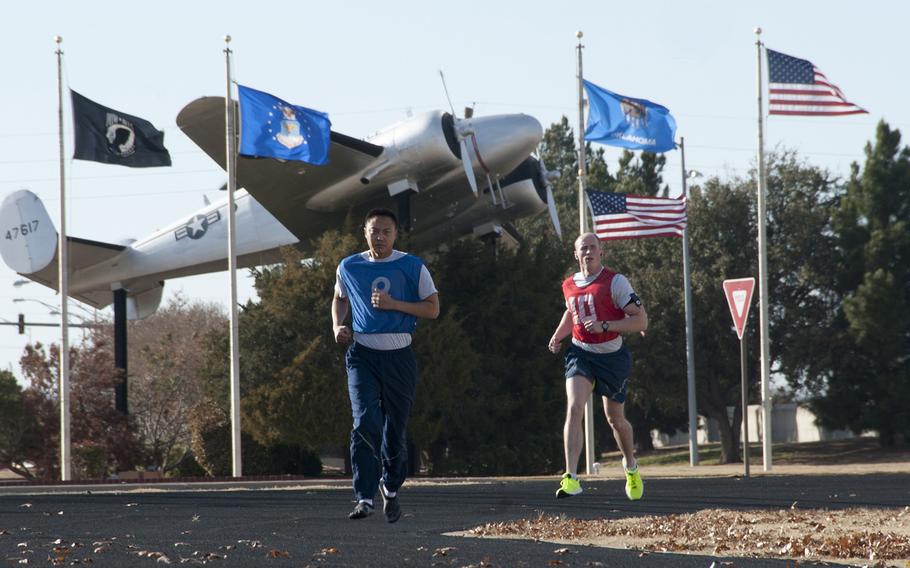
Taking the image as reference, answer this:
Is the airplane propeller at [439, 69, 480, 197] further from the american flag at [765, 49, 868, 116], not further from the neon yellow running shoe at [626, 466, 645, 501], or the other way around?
the neon yellow running shoe at [626, 466, 645, 501]

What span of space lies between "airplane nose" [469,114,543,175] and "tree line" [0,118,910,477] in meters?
3.24

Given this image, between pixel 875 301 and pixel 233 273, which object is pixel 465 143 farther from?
pixel 875 301

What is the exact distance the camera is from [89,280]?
4034 cm

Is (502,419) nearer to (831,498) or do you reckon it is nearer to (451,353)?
(451,353)

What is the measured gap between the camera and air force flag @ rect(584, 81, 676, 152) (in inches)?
1131

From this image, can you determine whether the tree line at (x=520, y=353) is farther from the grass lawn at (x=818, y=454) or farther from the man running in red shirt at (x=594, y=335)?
the man running in red shirt at (x=594, y=335)

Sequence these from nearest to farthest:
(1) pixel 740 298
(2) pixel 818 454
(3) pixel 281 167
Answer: (1) pixel 740 298 < (3) pixel 281 167 < (2) pixel 818 454

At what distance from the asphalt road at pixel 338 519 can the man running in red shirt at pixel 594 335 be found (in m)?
0.75

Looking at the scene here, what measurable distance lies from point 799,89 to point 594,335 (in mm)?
17263

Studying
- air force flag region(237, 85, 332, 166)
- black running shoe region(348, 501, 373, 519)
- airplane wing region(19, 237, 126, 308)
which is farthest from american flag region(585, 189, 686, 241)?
black running shoe region(348, 501, 373, 519)

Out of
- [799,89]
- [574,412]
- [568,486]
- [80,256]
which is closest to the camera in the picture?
[574,412]

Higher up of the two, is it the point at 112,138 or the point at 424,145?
the point at 424,145

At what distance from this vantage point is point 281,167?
32.6 meters

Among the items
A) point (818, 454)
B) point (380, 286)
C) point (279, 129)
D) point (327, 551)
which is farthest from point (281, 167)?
point (818, 454)
